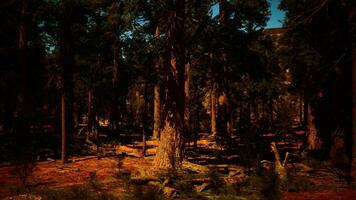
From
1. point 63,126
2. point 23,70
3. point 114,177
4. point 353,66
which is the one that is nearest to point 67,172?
point 63,126

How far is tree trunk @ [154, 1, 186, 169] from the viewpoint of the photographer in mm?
11898

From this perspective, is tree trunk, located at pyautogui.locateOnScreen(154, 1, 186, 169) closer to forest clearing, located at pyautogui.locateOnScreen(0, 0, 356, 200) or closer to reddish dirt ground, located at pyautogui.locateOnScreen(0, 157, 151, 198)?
forest clearing, located at pyautogui.locateOnScreen(0, 0, 356, 200)

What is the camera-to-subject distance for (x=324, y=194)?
8.99 meters

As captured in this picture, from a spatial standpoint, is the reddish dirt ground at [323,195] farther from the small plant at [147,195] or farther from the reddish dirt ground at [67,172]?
the reddish dirt ground at [67,172]

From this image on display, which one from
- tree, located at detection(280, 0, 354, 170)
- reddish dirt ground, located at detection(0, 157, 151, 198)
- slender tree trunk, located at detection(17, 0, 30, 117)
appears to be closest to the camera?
reddish dirt ground, located at detection(0, 157, 151, 198)

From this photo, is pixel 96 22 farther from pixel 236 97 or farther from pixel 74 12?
pixel 236 97

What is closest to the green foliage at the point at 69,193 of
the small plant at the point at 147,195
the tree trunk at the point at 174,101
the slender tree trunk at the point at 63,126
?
the small plant at the point at 147,195

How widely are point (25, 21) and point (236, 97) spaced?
28254 millimetres

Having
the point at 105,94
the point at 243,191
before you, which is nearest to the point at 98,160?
the point at 243,191

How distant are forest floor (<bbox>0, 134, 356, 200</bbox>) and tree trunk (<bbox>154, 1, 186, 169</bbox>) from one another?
0.91 m

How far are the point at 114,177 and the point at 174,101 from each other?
133 inches

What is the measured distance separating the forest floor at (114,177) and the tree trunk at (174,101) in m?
0.91

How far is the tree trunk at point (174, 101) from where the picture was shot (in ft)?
39.0

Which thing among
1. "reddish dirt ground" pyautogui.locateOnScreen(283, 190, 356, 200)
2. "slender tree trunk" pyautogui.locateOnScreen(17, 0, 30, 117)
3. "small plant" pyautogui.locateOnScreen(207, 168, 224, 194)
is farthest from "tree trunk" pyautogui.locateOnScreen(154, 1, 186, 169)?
"slender tree trunk" pyautogui.locateOnScreen(17, 0, 30, 117)
